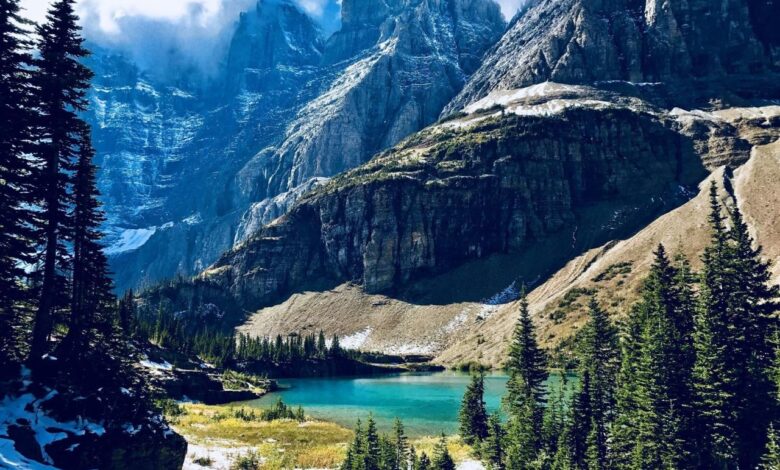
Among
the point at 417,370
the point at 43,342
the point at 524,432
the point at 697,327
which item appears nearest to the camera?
the point at 43,342

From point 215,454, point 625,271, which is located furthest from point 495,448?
point 625,271

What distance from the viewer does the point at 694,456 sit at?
3472cm

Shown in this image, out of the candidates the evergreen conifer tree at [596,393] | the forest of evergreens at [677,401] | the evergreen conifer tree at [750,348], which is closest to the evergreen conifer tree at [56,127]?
the forest of evergreens at [677,401]

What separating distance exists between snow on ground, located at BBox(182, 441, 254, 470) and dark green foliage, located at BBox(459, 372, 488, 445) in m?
20.3

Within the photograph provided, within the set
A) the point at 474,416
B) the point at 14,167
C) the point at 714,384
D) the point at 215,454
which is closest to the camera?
the point at 14,167

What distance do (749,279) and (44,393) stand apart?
143 ft

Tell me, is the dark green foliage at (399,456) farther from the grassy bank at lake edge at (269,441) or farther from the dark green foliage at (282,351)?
the dark green foliage at (282,351)

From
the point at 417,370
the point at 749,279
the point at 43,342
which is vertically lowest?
the point at 417,370

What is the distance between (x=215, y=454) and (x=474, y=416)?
80.0ft

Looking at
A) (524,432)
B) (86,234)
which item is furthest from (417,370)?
(86,234)

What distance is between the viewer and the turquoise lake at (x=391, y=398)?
243ft

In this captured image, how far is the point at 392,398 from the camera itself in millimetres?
103688

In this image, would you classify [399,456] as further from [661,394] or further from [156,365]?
[156,365]

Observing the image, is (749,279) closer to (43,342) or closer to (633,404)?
(633,404)
